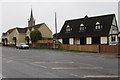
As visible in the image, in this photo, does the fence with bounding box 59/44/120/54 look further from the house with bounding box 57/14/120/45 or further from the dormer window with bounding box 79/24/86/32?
the dormer window with bounding box 79/24/86/32

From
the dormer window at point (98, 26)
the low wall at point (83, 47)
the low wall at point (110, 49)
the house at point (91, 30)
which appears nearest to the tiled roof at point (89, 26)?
the house at point (91, 30)

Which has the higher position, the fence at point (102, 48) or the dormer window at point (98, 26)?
the dormer window at point (98, 26)

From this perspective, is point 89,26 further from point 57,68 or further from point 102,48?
point 57,68

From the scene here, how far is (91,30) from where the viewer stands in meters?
49.0

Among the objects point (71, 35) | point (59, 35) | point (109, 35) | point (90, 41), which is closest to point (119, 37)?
point (109, 35)

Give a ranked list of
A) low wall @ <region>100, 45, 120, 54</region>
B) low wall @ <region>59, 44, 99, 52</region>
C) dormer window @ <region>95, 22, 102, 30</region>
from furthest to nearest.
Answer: dormer window @ <region>95, 22, 102, 30</region>
low wall @ <region>59, 44, 99, 52</region>
low wall @ <region>100, 45, 120, 54</region>

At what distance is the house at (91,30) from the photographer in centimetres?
4588

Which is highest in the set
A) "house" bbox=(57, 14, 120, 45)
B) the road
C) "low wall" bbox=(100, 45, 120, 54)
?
"house" bbox=(57, 14, 120, 45)

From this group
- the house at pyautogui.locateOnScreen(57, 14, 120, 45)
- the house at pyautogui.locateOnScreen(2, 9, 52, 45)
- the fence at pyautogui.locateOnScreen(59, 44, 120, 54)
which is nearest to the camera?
the fence at pyautogui.locateOnScreen(59, 44, 120, 54)

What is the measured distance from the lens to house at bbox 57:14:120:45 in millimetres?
45875

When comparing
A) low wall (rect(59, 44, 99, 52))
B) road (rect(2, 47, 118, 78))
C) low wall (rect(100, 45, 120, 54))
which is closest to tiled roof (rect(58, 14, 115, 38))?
low wall (rect(59, 44, 99, 52))

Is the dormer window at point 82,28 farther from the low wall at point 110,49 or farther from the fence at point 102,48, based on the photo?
the low wall at point 110,49

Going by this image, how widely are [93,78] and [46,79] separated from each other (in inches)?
77.2

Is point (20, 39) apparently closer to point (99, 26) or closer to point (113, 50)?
point (99, 26)
